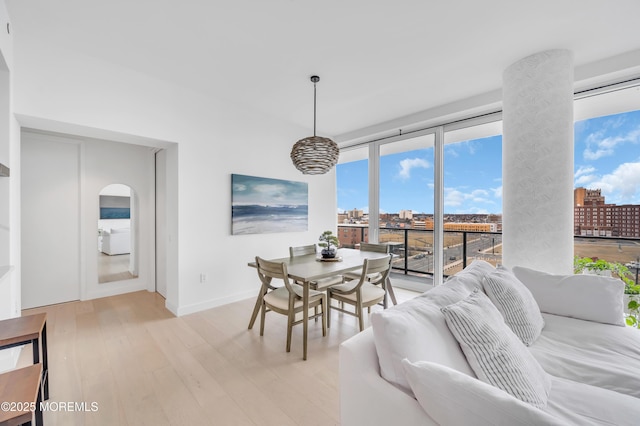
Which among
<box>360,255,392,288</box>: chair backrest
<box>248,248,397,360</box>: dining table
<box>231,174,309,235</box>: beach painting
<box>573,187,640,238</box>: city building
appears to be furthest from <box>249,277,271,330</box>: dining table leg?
<box>573,187,640,238</box>: city building

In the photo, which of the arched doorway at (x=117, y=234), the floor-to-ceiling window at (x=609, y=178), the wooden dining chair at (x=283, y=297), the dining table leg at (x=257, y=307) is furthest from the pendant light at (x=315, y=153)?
the arched doorway at (x=117, y=234)

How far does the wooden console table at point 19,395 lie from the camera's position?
97 cm

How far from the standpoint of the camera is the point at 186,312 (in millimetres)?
3361

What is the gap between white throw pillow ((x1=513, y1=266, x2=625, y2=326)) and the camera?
1.89 metres

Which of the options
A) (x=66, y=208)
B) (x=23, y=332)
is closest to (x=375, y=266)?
(x=23, y=332)

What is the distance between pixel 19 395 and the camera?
1.06m

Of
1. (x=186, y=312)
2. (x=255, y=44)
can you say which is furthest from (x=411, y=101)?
(x=186, y=312)

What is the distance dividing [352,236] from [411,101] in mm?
2694

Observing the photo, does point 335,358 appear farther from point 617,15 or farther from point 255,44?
point 617,15

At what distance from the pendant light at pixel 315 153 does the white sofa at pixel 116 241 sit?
3185 mm

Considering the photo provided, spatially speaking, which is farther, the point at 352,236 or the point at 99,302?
the point at 352,236

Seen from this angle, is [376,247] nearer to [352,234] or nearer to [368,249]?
[368,249]

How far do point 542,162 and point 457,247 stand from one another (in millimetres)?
1835

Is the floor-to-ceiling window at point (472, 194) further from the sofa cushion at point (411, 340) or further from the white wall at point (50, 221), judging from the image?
the white wall at point (50, 221)
